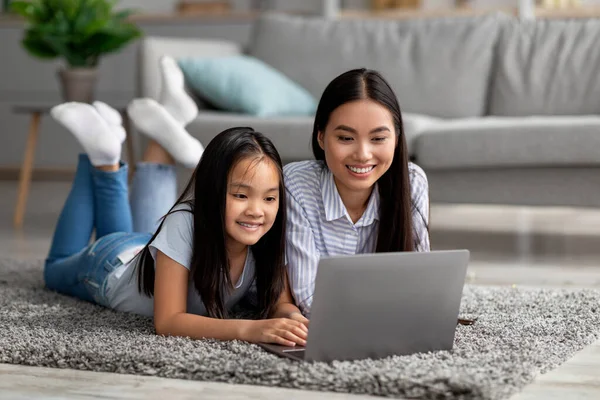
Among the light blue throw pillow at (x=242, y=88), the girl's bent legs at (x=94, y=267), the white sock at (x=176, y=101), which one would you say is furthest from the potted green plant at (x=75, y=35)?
the girl's bent legs at (x=94, y=267)

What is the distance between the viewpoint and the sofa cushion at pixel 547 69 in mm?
3455

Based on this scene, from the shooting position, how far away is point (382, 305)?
1.53 meters

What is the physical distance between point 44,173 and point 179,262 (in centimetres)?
411

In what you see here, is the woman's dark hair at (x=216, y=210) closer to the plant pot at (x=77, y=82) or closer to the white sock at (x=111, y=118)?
the white sock at (x=111, y=118)

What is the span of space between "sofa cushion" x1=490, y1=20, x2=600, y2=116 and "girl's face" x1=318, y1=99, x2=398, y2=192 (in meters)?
1.83

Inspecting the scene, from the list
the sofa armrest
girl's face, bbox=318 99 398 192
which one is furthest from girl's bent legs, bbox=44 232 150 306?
the sofa armrest

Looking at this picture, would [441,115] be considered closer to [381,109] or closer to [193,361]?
[381,109]

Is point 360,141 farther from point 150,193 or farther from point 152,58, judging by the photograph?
point 152,58

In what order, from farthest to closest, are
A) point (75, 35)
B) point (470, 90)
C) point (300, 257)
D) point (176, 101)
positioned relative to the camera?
1. point (75, 35)
2. point (470, 90)
3. point (176, 101)
4. point (300, 257)

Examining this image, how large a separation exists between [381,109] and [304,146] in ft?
4.32

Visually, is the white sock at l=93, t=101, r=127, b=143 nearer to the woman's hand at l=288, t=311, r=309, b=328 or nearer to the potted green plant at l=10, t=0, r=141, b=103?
the woman's hand at l=288, t=311, r=309, b=328

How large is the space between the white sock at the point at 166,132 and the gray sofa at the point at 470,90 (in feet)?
2.26

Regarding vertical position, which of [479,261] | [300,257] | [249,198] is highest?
[249,198]

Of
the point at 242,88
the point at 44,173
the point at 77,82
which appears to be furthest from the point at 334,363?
the point at 44,173
